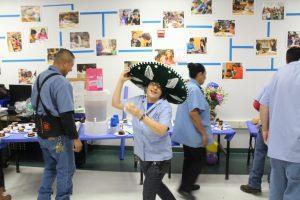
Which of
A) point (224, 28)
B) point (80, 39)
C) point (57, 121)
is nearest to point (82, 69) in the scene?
point (80, 39)

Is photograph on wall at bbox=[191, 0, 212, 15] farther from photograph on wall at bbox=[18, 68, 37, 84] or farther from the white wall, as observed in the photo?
photograph on wall at bbox=[18, 68, 37, 84]

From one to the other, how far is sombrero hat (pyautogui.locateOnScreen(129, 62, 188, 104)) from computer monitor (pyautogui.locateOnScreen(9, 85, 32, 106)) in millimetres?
2710

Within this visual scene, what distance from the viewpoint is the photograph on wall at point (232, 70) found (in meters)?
4.55

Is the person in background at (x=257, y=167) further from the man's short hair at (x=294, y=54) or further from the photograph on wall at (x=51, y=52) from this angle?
the photograph on wall at (x=51, y=52)

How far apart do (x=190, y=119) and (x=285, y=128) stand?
42.1 inches

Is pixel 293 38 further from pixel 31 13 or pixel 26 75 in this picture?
pixel 26 75

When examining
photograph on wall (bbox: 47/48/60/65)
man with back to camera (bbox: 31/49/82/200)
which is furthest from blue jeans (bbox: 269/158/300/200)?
photograph on wall (bbox: 47/48/60/65)

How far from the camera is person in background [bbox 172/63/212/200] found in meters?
2.95

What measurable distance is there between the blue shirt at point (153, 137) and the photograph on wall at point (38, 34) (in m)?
2.84

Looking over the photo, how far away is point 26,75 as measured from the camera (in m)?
4.85

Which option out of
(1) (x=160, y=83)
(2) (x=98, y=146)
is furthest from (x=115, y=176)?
(1) (x=160, y=83)

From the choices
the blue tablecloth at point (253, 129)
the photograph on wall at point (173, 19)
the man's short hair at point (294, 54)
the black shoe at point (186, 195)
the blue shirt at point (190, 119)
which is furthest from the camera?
the photograph on wall at point (173, 19)

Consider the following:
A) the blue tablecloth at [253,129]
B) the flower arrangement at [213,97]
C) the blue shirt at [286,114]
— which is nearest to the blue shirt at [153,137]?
the blue shirt at [286,114]

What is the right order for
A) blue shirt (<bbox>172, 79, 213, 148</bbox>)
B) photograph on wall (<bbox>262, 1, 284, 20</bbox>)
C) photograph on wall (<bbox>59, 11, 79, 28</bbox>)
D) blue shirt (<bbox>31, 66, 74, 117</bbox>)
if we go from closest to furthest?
blue shirt (<bbox>31, 66, 74, 117</bbox>) → blue shirt (<bbox>172, 79, 213, 148</bbox>) → photograph on wall (<bbox>262, 1, 284, 20</bbox>) → photograph on wall (<bbox>59, 11, 79, 28</bbox>)
